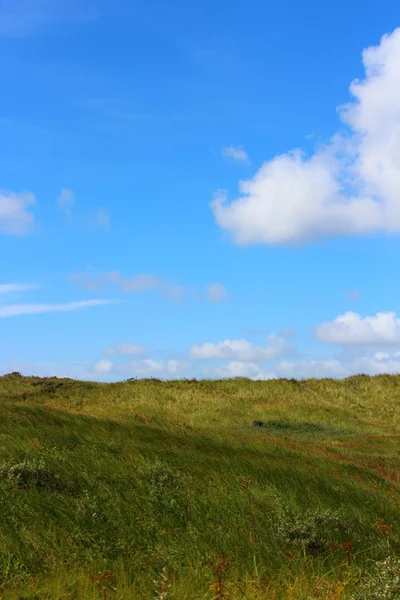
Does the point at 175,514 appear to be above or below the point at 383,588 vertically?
above

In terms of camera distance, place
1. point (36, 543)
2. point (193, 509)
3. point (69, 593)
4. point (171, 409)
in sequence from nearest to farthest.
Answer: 1. point (69, 593)
2. point (36, 543)
3. point (193, 509)
4. point (171, 409)

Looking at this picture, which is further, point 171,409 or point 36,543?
point 171,409

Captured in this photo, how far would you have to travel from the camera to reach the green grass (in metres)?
7.28

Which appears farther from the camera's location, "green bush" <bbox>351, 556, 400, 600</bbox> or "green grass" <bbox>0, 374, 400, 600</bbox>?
"green grass" <bbox>0, 374, 400, 600</bbox>

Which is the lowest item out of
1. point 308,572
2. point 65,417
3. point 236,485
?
point 308,572

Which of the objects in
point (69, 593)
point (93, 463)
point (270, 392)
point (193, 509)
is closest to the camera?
point (69, 593)

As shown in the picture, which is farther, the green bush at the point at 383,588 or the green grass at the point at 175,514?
the green grass at the point at 175,514

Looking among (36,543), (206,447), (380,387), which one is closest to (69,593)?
(36,543)

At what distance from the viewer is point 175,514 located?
10086mm

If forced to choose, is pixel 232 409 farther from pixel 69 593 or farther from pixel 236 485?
pixel 69 593

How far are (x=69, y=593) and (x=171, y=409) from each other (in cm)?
3413

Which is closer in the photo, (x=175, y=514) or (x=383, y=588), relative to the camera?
(x=383, y=588)

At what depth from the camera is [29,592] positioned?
22.4 feet

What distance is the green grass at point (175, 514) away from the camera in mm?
7281
